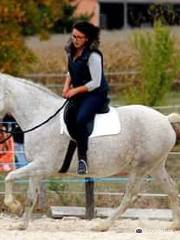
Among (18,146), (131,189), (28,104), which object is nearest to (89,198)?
(131,189)

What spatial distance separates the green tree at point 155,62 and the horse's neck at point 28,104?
894 cm

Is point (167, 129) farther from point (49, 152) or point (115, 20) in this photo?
point (115, 20)

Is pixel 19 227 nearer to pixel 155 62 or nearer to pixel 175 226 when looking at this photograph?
pixel 175 226

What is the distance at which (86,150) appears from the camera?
8.89 metres

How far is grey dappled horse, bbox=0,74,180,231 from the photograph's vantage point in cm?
892

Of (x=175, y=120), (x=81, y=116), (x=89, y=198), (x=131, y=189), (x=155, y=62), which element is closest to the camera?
(x=81, y=116)

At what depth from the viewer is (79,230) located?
9258 mm

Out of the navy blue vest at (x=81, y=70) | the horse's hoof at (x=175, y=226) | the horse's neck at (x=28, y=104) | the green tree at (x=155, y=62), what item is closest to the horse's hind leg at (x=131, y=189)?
the horse's hoof at (x=175, y=226)

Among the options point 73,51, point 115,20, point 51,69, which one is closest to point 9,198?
point 73,51

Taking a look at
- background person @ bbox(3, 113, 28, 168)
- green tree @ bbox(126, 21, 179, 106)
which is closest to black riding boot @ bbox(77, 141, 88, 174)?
background person @ bbox(3, 113, 28, 168)

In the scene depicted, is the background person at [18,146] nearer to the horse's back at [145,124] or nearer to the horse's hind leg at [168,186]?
the horse's hind leg at [168,186]

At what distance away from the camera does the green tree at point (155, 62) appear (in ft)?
59.9

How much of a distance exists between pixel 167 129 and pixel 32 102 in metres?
1.41

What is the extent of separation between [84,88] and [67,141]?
1.88 feet
